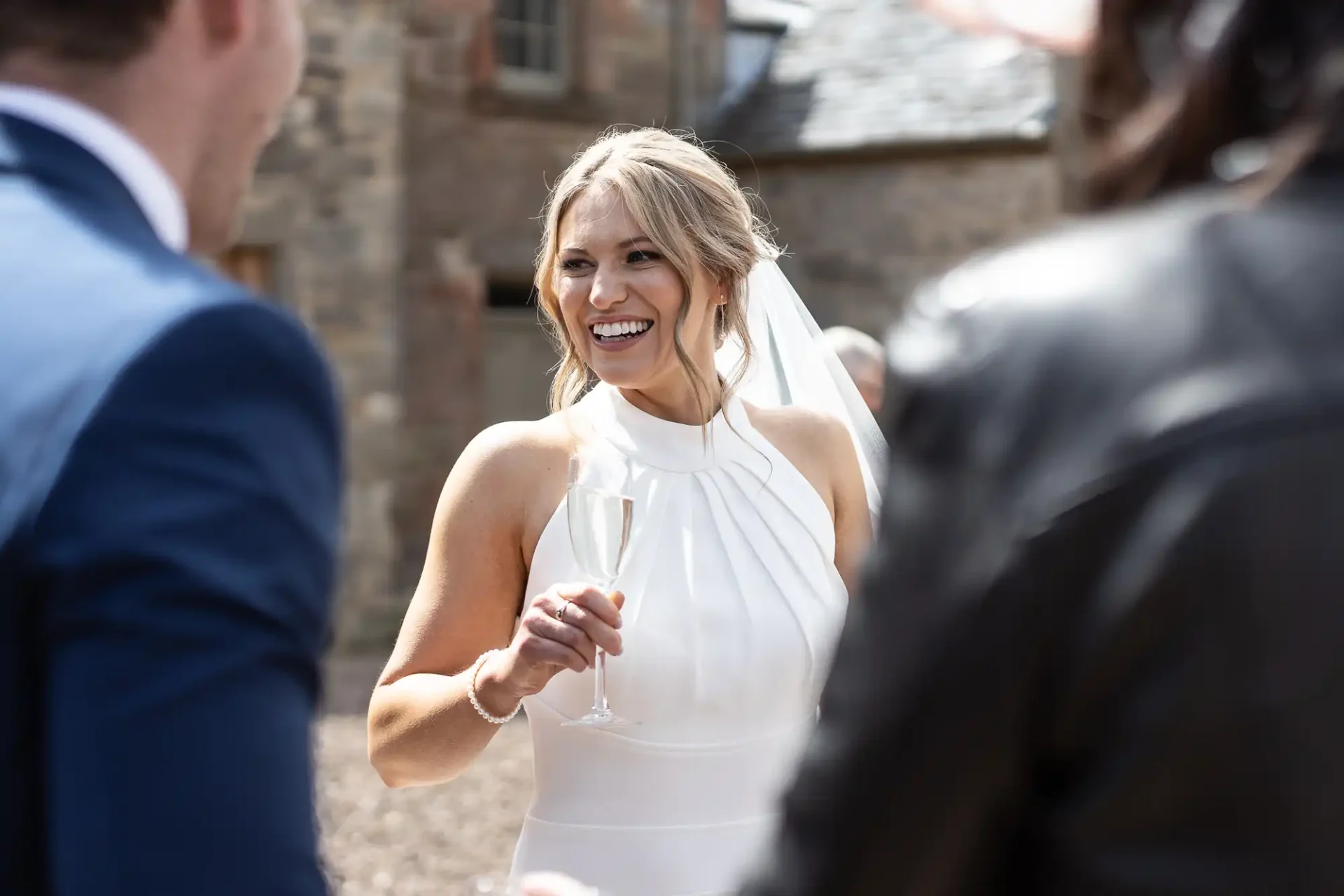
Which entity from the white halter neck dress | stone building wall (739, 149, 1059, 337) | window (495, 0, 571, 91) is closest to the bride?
the white halter neck dress

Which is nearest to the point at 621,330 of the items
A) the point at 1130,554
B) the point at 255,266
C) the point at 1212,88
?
the point at 1212,88

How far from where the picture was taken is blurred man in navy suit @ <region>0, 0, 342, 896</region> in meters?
1.08

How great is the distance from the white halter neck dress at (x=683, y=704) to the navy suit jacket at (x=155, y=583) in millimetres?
1689

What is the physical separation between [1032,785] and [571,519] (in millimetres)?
1673

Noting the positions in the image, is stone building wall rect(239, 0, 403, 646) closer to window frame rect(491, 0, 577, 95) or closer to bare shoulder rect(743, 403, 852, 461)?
window frame rect(491, 0, 577, 95)

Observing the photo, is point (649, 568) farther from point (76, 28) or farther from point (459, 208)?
point (459, 208)

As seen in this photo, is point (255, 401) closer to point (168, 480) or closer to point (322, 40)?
point (168, 480)

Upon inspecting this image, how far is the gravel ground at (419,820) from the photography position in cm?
677

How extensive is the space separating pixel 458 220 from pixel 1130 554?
12.3 meters

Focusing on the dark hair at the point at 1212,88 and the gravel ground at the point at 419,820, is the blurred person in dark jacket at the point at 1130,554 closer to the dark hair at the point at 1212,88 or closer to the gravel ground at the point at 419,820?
the dark hair at the point at 1212,88

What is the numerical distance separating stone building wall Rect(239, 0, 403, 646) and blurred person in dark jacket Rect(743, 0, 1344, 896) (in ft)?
35.1

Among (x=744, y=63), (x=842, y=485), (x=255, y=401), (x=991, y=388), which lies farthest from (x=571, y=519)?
(x=744, y=63)

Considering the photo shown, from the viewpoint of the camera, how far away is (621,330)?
3.22 metres

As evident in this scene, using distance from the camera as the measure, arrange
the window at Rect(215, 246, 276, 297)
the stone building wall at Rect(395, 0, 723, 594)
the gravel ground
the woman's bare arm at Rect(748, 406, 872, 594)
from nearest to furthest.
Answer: the woman's bare arm at Rect(748, 406, 872, 594) < the gravel ground < the window at Rect(215, 246, 276, 297) < the stone building wall at Rect(395, 0, 723, 594)
